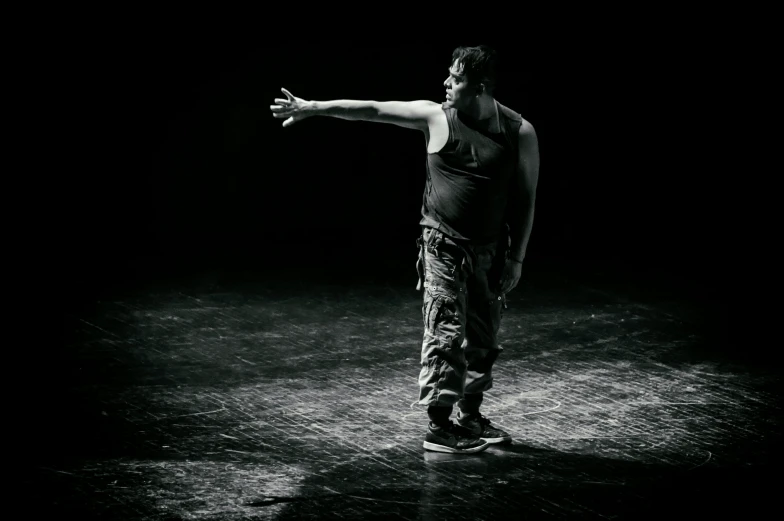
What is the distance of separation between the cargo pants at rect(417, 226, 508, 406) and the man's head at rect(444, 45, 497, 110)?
45 cm

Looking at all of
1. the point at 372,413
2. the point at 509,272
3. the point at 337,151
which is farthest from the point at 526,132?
the point at 337,151

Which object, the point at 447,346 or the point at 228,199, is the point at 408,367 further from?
the point at 228,199

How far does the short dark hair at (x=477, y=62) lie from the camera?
12.1ft

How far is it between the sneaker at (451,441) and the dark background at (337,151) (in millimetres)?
3008

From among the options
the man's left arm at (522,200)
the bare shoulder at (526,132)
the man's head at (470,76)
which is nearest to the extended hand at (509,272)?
the man's left arm at (522,200)

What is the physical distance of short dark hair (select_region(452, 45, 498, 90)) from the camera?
3684mm

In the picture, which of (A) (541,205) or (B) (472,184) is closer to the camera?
(B) (472,184)

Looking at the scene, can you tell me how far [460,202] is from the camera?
379 centimetres

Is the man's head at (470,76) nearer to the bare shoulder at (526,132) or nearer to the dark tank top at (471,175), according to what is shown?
the dark tank top at (471,175)

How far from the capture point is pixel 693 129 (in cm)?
802

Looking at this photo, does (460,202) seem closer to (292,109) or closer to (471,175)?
(471,175)

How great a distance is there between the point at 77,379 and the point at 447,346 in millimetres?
1717

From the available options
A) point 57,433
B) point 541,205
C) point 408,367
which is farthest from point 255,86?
point 57,433

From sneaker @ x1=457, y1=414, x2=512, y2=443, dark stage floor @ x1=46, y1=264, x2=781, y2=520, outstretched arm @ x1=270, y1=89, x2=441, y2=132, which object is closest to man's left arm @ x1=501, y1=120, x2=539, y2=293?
Result: outstretched arm @ x1=270, y1=89, x2=441, y2=132
